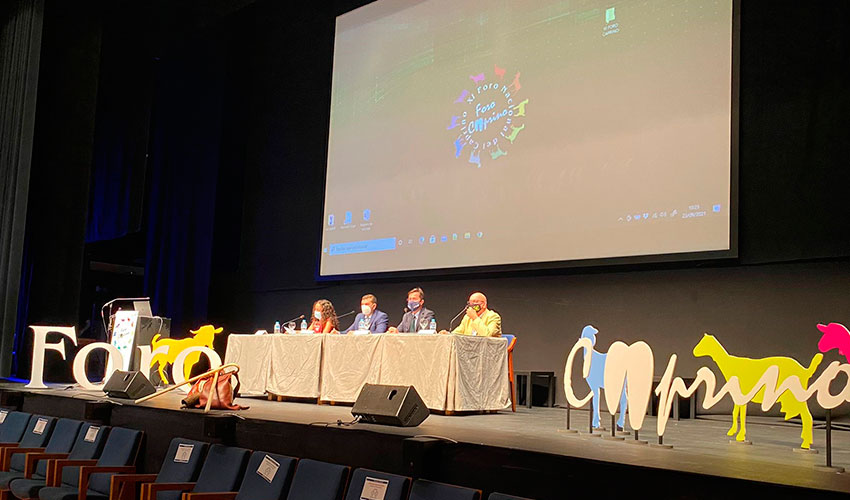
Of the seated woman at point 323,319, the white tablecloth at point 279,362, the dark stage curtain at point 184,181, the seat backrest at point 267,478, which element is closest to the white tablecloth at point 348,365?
the white tablecloth at point 279,362

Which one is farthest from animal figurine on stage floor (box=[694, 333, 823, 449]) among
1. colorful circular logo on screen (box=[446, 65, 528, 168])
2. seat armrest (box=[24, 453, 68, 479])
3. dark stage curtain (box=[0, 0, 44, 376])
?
dark stage curtain (box=[0, 0, 44, 376])

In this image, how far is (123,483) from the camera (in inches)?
151

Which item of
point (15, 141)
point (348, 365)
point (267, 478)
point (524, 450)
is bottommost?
point (267, 478)

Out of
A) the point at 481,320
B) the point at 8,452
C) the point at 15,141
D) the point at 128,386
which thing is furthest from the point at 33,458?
the point at 15,141

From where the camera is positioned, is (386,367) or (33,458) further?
(386,367)

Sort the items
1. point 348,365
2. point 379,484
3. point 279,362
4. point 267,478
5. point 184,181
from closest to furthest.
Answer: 1. point 379,484
2. point 267,478
3. point 348,365
4. point 279,362
5. point 184,181

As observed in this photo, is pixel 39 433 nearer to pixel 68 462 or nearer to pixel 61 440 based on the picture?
pixel 61 440

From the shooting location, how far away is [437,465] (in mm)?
3137

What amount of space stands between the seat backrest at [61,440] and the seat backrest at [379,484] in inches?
97.8

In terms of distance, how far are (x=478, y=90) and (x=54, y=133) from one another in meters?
4.63

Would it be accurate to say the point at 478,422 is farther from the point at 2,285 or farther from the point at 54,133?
the point at 54,133

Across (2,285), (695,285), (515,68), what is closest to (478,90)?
(515,68)

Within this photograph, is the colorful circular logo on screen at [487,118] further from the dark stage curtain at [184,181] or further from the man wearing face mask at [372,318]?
the dark stage curtain at [184,181]

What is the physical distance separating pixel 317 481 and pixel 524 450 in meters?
0.84
